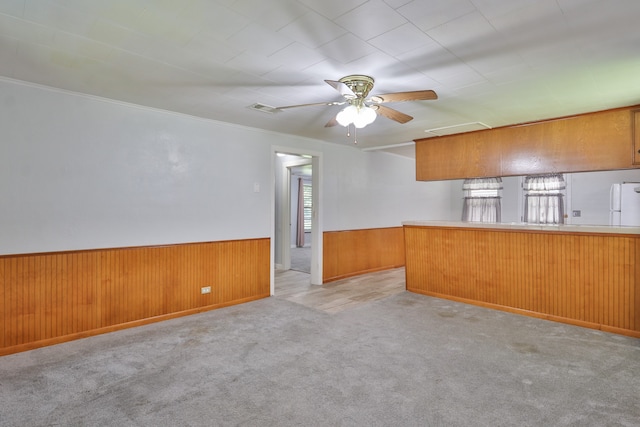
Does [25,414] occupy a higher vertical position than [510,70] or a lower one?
lower

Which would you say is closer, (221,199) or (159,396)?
(159,396)

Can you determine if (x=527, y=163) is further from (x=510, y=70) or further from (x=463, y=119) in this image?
(x=510, y=70)

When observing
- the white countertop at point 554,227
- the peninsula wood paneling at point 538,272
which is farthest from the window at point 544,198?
the peninsula wood paneling at point 538,272

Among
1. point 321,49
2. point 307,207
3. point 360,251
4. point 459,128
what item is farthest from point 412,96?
point 307,207

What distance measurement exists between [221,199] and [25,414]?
267 centimetres

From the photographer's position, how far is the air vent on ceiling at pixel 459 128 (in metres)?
4.35

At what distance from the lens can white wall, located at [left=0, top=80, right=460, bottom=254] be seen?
291cm

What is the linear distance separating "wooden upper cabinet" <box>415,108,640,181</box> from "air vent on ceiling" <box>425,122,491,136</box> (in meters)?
0.15

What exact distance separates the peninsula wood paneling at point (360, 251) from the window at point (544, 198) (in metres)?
2.72

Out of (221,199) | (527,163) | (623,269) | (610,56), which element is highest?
(610,56)

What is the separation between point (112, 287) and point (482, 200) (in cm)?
734

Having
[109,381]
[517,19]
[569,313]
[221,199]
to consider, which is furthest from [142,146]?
[569,313]

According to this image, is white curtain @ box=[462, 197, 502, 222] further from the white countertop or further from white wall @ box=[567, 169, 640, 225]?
the white countertop

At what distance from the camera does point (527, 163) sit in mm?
4238
